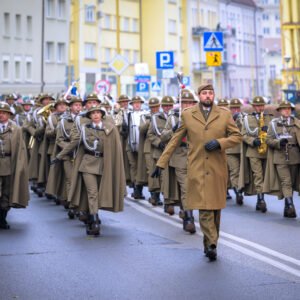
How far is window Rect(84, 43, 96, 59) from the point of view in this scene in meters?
75.7

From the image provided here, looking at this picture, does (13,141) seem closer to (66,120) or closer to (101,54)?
(66,120)

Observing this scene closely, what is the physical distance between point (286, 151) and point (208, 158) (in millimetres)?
4750

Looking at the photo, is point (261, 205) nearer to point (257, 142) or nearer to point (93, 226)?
point (257, 142)

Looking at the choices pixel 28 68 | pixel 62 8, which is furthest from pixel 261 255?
pixel 62 8

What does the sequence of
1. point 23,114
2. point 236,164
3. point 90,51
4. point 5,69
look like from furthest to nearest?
point 90,51 < point 5,69 < point 23,114 < point 236,164

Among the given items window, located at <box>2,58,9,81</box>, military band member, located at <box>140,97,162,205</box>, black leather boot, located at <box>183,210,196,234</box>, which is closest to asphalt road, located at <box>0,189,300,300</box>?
black leather boot, located at <box>183,210,196,234</box>

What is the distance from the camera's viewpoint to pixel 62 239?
13539 millimetres

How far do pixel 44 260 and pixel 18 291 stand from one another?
1870mm

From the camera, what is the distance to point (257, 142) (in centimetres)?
1717

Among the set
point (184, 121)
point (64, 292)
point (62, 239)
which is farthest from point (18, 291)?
point (62, 239)

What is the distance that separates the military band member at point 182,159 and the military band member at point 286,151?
173 cm

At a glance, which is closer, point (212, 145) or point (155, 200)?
point (212, 145)

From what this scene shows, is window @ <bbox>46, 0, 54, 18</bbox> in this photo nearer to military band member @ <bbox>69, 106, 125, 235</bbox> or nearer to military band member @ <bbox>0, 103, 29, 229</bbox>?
military band member @ <bbox>0, 103, 29, 229</bbox>

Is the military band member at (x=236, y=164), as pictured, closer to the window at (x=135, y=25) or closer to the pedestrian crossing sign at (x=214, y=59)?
the pedestrian crossing sign at (x=214, y=59)
